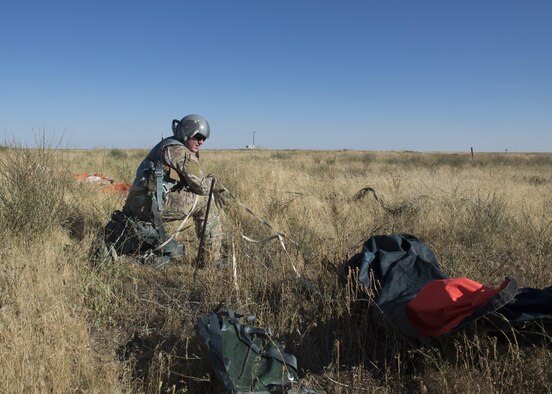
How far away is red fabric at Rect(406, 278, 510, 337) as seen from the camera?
86.0 inches

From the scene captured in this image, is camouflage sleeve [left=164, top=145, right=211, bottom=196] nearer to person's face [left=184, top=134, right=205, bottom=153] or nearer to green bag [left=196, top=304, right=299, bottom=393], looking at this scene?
Answer: person's face [left=184, top=134, right=205, bottom=153]

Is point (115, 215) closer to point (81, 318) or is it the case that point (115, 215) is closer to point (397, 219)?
point (81, 318)

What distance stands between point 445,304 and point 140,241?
3132 millimetres

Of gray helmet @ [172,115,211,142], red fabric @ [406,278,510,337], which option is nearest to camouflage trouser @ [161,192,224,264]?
gray helmet @ [172,115,211,142]

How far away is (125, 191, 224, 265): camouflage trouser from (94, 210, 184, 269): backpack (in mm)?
170

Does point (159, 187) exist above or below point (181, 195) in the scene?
above

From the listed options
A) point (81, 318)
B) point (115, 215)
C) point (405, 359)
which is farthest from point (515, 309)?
point (115, 215)

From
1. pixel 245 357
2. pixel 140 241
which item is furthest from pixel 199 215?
pixel 245 357

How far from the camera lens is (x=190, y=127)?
4.79 m

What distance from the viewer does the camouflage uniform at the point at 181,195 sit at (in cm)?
455

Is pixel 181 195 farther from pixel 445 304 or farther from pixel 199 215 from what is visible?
pixel 445 304

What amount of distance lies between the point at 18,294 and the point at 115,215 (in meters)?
1.92

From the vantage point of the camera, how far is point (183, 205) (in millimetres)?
4812

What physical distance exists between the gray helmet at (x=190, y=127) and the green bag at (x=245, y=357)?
9.11 feet
